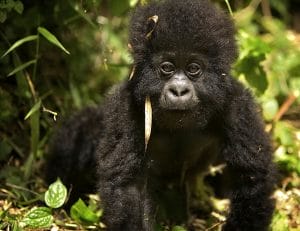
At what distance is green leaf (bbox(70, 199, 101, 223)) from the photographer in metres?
4.22

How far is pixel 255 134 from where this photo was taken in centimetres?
406

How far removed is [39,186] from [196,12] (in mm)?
1944

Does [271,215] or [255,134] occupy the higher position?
[255,134]

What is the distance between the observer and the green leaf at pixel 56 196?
161 inches

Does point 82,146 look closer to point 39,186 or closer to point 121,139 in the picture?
point 39,186

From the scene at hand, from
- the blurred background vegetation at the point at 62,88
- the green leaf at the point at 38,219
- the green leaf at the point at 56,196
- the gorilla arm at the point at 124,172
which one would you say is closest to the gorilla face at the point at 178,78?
the gorilla arm at the point at 124,172

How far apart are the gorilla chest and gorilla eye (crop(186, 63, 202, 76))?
0.54m

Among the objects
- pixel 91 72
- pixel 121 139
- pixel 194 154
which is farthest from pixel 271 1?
pixel 121 139

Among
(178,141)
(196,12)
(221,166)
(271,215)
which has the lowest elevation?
(221,166)

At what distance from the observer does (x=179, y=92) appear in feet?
12.0

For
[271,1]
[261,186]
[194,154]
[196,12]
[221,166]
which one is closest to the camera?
[196,12]

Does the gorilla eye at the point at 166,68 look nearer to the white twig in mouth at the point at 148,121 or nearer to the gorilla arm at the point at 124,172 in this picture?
the white twig in mouth at the point at 148,121

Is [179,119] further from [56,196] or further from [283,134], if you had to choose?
[283,134]

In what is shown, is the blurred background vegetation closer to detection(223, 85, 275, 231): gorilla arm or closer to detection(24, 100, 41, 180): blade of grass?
detection(24, 100, 41, 180): blade of grass
